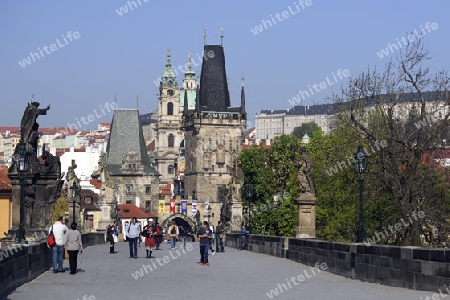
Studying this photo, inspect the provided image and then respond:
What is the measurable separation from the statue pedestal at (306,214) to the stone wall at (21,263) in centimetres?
766

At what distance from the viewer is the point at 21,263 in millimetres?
21484

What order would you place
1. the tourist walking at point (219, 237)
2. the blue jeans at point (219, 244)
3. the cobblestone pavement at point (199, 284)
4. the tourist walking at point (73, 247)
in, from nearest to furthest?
the cobblestone pavement at point (199, 284) < the tourist walking at point (73, 247) < the tourist walking at point (219, 237) < the blue jeans at point (219, 244)

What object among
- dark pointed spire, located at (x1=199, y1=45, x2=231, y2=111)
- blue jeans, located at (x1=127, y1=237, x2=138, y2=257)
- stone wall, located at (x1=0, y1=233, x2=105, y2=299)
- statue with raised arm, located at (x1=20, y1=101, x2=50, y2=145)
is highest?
dark pointed spire, located at (x1=199, y1=45, x2=231, y2=111)

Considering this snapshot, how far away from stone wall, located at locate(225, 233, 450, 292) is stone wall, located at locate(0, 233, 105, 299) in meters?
6.61

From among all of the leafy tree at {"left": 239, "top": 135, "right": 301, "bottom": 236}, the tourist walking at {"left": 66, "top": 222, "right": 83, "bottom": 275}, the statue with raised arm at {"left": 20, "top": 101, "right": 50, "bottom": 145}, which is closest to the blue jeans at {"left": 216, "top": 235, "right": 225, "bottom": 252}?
the statue with raised arm at {"left": 20, "top": 101, "right": 50, "bottom": 145}

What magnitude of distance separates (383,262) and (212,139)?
158078mm

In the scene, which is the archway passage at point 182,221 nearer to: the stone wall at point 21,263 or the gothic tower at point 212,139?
the gothic tower at point 212,139

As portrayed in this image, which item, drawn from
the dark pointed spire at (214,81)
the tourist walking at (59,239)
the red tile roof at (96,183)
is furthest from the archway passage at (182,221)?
the tourist walking at (59,239)

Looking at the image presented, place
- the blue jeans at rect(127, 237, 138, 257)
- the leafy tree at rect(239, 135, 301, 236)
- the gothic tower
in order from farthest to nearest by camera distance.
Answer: the gothic tower < the leafy tree at rect(239, 135, 301, 236) < the blue jeans at rect(127, 237, 138, 257)

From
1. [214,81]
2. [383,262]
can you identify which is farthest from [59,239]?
[214,81]

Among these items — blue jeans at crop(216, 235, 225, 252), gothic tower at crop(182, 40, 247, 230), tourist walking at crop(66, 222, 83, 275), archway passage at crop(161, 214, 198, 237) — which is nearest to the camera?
tourist walking at crop(66, 222, 83, 275)

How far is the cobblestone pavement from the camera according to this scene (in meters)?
18.4

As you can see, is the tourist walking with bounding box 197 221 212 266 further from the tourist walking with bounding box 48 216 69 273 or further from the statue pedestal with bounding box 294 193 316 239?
the tourist walking with bounding box 48 216 69 273

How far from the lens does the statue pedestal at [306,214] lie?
105ft
